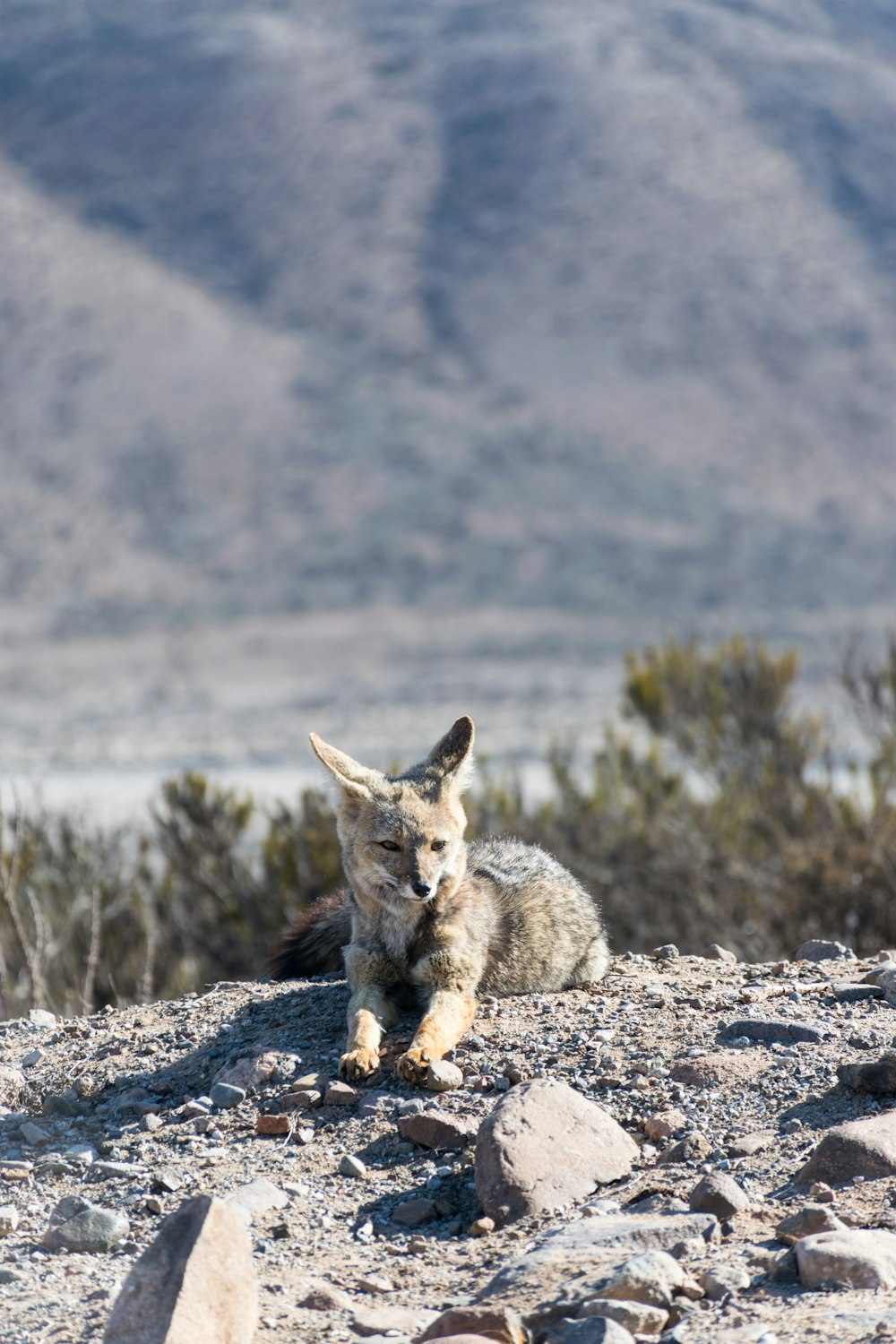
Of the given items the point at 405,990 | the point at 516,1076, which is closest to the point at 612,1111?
the point at 516,1076

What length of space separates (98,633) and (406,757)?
38.4 m

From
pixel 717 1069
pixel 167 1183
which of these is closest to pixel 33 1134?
pixel 167 1183

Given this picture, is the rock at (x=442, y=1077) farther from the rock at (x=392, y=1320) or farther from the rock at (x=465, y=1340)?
the rock at (x=465, y=1340)

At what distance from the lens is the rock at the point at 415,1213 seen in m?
4.78

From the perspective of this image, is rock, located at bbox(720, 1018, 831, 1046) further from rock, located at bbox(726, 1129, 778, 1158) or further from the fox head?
the fox head

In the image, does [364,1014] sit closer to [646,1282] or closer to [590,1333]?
[646,1282]

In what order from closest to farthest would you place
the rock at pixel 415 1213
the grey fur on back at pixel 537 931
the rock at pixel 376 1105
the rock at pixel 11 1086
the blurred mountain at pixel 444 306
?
the rock at pixel 415 1213 → the rock at pixel 376 1105 → the rock at pixel 11 1086 → the grey fur on back at pixel 537 931 → the blurred mountain at pixel 444 306

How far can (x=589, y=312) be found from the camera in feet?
316

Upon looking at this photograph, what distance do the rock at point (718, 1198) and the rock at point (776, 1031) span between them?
1.19 m

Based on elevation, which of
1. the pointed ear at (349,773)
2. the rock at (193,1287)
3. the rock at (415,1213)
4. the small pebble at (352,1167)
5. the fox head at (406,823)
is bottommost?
the rock at (415,1213)

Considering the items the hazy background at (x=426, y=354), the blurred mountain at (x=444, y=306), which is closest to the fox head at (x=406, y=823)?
the hazy background at (x=426, y=354)

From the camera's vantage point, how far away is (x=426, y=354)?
313 ft

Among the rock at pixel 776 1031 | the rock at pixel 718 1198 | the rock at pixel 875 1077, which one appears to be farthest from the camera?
the rock at pixel 776 1031

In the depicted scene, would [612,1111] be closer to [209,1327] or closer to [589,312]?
[209,1327]
